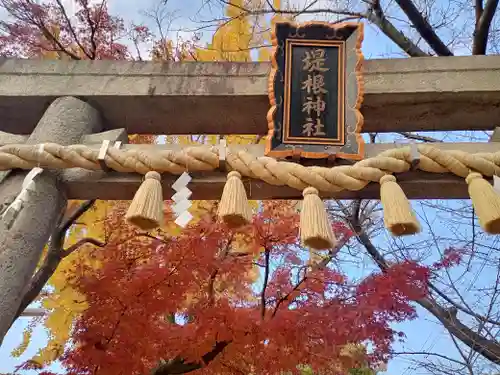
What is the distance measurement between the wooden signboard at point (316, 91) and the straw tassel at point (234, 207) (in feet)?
1.23

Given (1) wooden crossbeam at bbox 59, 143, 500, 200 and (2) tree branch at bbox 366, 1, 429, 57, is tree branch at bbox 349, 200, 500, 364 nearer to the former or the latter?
(1) wooden crossbeam at bbox 59, 143, 500, 200

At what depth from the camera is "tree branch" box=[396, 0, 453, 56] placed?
4090 mm

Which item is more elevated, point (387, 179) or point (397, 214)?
point (387, 179)

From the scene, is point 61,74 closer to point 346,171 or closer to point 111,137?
point 111,137

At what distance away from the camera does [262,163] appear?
7.22 feet

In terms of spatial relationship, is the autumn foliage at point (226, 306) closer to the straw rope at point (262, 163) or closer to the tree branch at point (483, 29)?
the straw rope at point (262, 163)

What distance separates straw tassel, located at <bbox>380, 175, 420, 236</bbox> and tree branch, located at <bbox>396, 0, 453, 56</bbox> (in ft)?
8.86

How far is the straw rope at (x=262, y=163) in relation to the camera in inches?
83.9

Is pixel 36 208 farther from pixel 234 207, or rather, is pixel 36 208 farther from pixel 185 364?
pixel 185 364

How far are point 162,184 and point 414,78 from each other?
1.58 m

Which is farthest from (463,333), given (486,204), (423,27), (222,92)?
(222,92)

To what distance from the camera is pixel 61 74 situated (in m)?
2.80

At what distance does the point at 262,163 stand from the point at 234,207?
12.8 inches

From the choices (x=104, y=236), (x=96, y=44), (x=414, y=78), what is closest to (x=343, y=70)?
(x=414, y=78)
